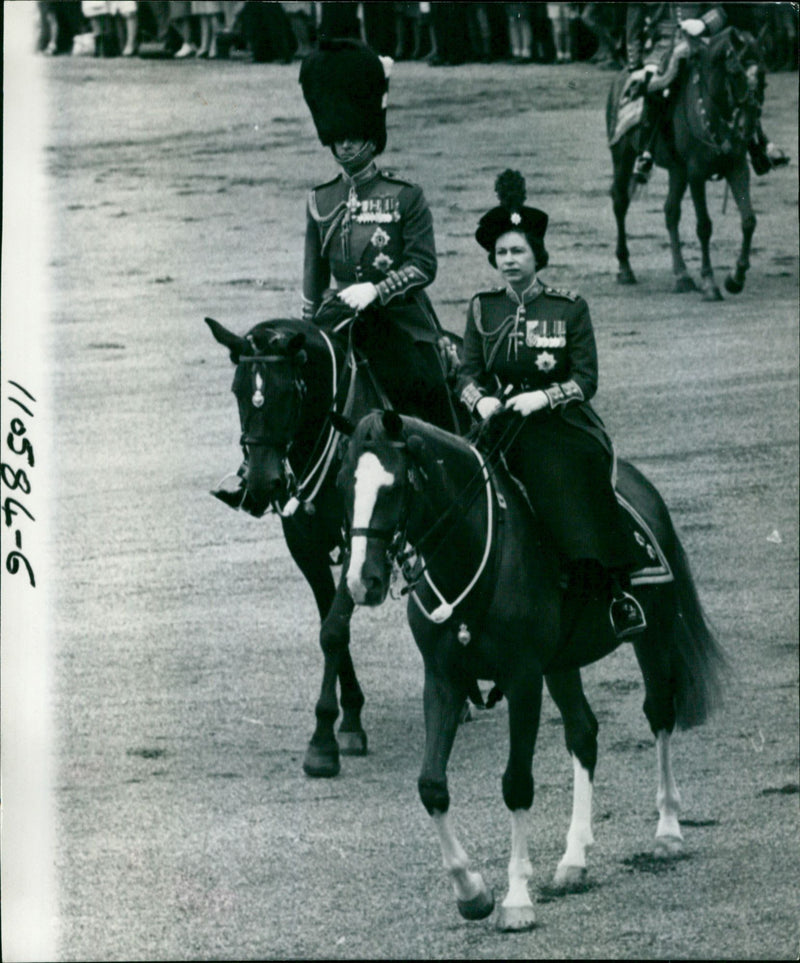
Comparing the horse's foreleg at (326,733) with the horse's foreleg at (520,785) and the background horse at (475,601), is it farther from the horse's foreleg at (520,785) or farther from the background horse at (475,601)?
the horse's foreleg at (520,785)

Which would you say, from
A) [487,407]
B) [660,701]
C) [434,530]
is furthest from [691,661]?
[434,530]

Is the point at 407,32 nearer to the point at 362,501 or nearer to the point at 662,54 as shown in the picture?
the point at 662,54

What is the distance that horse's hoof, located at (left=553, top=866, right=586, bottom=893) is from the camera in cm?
1056

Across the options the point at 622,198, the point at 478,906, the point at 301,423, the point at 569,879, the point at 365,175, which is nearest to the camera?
the point at 478,906

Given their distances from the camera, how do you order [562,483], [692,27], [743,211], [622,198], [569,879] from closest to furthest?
[562,483]
[569,879]
[692,27]
[743,211]
[622,198]

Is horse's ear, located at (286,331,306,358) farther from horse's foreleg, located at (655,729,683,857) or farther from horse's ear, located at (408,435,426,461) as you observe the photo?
horse's foreleg, located at (655,729,683,857)

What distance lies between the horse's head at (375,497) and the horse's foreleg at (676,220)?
514 inches

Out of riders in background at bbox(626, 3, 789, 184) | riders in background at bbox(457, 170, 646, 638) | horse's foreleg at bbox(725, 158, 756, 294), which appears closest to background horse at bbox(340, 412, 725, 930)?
riders in background at bbox(457, 170, 646, 638)

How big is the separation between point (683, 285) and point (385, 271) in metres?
10.8

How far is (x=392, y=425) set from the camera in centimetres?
904

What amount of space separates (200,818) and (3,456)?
267 centimetres

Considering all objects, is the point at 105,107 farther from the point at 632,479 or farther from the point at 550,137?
the point at 632,479

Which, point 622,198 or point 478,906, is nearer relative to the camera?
point 478,906

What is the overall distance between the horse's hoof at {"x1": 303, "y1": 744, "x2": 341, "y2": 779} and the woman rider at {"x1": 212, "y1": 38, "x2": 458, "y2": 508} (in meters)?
1.64
